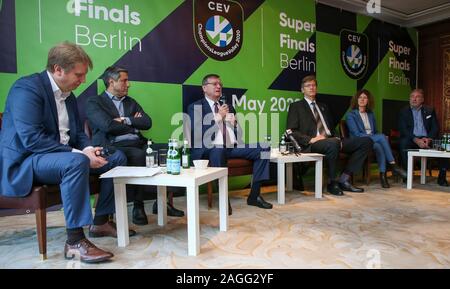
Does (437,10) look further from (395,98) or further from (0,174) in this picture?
(0,174)

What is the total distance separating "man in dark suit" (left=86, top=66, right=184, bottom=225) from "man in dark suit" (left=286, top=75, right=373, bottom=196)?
179cm

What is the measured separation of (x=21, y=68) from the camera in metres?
2.91

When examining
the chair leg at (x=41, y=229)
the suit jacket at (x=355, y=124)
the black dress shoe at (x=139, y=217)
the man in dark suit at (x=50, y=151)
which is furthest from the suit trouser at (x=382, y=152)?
the chair leg at (x=41, y=229)

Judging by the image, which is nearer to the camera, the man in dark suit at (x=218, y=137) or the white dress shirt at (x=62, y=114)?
the white dress shirt at (x=62, y=114)

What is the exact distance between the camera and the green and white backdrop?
300cm

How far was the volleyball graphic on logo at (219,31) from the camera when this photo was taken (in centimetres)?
388

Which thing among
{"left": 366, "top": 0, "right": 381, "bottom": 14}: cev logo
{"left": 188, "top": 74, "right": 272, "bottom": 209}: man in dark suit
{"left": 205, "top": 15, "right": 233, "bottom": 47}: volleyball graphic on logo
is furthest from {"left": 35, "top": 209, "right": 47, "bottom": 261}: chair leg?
{"left": 366, "top": 0, "right": 381, "bottom": 14}: cev logo

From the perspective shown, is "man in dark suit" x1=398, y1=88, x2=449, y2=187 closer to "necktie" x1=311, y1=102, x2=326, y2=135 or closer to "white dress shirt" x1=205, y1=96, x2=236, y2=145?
"necktie" x1=311, y1=102, x2=326, y2=135

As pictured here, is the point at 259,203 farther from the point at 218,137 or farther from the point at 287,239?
the point at 287,239

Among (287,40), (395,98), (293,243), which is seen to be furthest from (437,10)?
(293,243)

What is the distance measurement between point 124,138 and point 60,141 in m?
0.77

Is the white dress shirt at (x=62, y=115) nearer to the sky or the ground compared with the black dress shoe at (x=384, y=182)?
nearer to the sky

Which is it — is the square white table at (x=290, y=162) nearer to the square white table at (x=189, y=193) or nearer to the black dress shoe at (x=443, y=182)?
the square white table at (x=189, y=193)

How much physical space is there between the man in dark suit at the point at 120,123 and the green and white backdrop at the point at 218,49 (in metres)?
0.40
